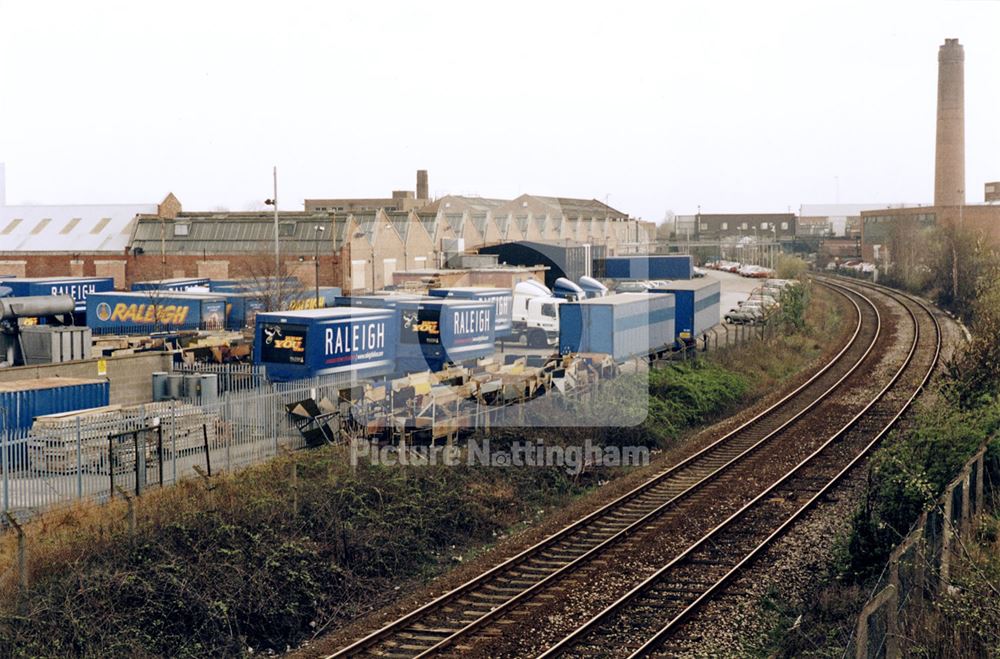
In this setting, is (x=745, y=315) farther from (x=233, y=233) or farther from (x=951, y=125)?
(x=951, y=125)

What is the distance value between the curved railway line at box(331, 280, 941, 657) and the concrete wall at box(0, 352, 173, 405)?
437 inches

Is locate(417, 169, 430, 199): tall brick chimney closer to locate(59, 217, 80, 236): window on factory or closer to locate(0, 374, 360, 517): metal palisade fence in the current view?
locate(59, 217, 80, 236): window on factory

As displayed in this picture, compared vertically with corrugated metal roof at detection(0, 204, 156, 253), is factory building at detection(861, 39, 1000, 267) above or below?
above

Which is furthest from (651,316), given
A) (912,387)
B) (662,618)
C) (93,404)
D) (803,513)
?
(662,618)

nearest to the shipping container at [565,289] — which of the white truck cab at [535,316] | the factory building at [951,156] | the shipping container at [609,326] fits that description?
the white truck cab at [535,316]

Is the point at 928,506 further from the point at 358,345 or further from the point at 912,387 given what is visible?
the point at 912,387

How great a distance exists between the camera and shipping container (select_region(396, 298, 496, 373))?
26.3 meters

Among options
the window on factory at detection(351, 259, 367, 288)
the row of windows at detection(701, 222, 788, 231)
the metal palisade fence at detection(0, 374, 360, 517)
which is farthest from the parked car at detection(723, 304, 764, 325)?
the row of windows at detection(701, 222, 788, 231)

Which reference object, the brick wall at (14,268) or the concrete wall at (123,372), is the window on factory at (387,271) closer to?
the brick wall at (14,268)

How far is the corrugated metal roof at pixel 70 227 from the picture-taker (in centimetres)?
5481

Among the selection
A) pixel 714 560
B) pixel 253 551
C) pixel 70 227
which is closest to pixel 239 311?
pixel 253 551

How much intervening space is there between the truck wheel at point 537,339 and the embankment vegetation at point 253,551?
673 inches

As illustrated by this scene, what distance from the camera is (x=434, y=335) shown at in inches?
1034

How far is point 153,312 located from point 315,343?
15.1 m
